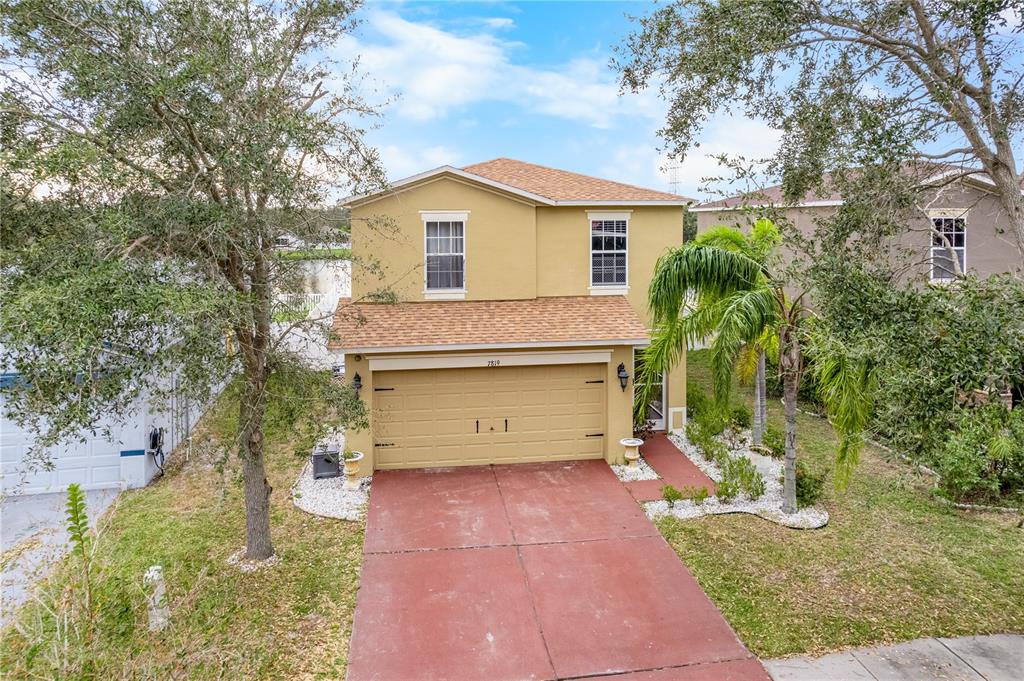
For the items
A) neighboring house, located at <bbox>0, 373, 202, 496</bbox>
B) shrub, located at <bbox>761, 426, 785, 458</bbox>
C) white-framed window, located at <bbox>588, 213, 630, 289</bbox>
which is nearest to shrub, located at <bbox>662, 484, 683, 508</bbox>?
shrub, located at <bbox>761, 426, 785, 458</bbox>

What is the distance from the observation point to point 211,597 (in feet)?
26.3

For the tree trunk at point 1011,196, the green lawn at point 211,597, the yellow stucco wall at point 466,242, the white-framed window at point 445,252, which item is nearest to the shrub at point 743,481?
the tree trunk at point 1011,196

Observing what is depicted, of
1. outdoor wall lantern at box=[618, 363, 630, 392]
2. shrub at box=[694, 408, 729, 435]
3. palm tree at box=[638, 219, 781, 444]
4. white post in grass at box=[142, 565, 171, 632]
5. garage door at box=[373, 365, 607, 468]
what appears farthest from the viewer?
shrub at box=[694, 408, 729, 435]

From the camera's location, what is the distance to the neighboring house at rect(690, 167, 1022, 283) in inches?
275

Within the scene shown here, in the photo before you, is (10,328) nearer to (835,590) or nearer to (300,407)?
(300,407)

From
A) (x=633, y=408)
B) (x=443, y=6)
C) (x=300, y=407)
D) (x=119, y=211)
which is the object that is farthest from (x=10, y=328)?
(x=633, y=408)

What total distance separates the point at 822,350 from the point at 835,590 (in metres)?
4.10

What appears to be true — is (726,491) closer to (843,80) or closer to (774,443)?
(774,443)

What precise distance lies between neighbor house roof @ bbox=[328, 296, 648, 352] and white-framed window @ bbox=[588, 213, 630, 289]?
0.93 metres

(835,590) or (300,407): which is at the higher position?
(300,407)

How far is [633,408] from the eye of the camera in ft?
46.0

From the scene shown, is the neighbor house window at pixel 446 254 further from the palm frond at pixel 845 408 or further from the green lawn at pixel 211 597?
the palm frond at pixel 845 408

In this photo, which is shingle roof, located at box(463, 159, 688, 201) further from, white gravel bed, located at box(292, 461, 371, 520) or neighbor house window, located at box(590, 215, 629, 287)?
white gravel bed, located at box(292, 461, 371, 520)

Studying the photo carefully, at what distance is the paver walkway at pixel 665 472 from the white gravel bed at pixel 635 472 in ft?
0.43
